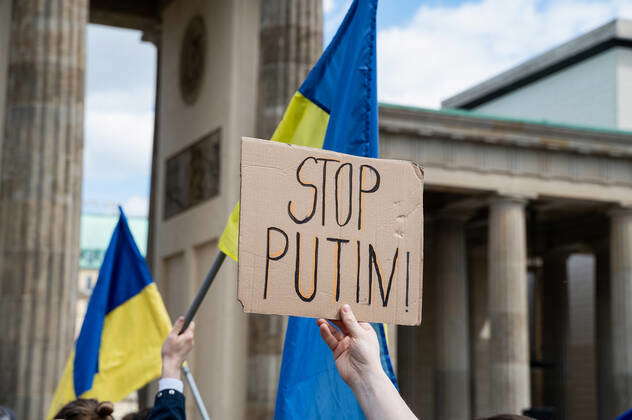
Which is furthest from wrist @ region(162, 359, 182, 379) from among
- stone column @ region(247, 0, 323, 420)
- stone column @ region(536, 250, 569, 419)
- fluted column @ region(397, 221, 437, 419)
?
stone column @ region(536, 250, 569, 419)

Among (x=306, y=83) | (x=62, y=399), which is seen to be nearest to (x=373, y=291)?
(x=306, y=83)

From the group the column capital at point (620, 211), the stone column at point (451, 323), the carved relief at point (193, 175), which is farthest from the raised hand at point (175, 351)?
the stone column at point (451, 323)

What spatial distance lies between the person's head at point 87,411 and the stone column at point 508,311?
33.5m

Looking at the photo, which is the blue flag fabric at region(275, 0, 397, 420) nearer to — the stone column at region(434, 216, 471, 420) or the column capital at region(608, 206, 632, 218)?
the column capital at region(608, 206, 632, 218)

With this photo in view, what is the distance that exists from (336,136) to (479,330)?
49271 millimetres

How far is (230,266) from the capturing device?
2617cm

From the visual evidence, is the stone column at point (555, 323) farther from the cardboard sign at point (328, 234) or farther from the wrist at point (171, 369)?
the cardboard sign at point (328, 234)

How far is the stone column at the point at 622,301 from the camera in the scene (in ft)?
141

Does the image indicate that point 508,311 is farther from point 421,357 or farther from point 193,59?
point 193,59

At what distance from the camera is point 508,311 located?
40.4m

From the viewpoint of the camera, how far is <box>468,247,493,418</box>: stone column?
53625 mm

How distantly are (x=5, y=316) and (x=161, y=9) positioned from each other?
44.5ft

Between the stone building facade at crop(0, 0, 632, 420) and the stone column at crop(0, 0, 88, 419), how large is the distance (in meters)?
0.03

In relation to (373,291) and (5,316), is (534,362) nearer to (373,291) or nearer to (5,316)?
(5,316)
